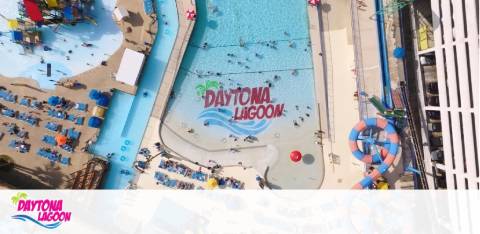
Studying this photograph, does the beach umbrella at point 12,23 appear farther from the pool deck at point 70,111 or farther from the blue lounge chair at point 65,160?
the blue lounge chair at point 65,160

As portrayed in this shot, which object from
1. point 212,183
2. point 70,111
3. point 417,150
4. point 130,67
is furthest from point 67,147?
point 417,150

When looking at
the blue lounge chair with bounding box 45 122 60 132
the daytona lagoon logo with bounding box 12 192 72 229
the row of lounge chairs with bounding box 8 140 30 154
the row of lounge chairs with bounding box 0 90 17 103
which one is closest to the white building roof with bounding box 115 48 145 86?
the blue lounge chair with bounding box 45 122 60 132

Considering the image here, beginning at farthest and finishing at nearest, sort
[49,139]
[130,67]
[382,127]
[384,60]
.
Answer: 1. [49,139]
2. [130,67]
3. [384,60]
4. [382,127]

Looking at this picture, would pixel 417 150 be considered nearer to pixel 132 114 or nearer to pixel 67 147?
pixel 132 114

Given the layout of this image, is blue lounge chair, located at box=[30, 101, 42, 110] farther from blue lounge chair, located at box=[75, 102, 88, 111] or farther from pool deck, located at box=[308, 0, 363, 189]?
pool deck, located at box=[308, 0, 363, 189]

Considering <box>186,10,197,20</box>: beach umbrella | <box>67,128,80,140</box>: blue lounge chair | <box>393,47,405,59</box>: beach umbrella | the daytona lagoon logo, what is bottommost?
the daytona lagoon logo

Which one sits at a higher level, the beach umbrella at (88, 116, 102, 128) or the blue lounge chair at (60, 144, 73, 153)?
the beach umbrella at (88, 116, 102, 128)
